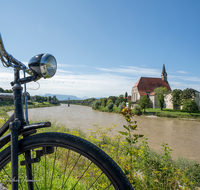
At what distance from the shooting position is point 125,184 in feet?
2.28

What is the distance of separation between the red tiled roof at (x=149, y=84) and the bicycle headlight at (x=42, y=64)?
50.2 m

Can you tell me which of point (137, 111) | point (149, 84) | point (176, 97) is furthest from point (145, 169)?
point (149, 84)

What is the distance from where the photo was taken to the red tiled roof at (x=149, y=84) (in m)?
50.7

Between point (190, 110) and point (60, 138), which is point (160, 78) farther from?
point (60, 138)

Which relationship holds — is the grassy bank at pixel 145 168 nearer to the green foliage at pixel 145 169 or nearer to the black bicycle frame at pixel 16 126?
the green foliage at pixel 145 169

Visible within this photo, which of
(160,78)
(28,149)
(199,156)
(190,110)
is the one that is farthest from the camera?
(160,78)

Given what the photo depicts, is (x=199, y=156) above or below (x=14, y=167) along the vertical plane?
below

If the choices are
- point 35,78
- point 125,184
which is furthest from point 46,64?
point 125,184

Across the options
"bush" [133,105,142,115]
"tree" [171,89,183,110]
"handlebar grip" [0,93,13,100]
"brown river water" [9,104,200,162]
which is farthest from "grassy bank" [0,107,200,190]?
"tree" [171,89,183,110]

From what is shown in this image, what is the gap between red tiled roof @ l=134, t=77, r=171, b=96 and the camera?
166 ft

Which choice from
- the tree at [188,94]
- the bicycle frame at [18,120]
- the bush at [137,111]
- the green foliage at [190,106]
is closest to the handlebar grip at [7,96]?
the bicycle frame at [18,120]

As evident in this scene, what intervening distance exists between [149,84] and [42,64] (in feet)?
180

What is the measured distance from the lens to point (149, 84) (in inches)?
2069

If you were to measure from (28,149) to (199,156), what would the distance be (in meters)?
9.66
